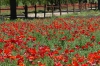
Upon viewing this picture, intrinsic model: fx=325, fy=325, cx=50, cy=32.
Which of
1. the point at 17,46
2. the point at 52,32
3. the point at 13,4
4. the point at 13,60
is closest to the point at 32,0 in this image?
the point at 13,4

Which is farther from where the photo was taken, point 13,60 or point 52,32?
point 52,32

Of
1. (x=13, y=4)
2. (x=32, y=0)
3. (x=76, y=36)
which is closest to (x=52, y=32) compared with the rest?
(x=76, y=36)

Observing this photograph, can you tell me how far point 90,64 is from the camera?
4.63m

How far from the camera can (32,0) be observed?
27672 mm

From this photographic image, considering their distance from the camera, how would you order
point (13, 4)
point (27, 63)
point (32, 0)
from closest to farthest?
1. point (27, 63)
2. point (13, 4)
3. point (32, 0)

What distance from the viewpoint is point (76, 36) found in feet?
28.3

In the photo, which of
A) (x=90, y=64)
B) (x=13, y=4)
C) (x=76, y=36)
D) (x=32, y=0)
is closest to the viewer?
(x=90, y=64)

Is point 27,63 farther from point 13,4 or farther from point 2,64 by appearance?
point 13,4

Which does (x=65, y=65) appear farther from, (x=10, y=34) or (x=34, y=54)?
(x=10, y=34)

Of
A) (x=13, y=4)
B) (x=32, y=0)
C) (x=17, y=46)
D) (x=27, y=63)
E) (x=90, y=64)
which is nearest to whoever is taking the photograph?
(x=90, y=64)

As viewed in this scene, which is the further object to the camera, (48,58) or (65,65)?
(48,58)

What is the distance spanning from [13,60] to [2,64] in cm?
29

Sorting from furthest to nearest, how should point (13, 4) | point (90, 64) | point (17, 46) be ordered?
point (13, 4) → point (17, 46) → point (90, 64)

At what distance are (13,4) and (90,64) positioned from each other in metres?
21.3
